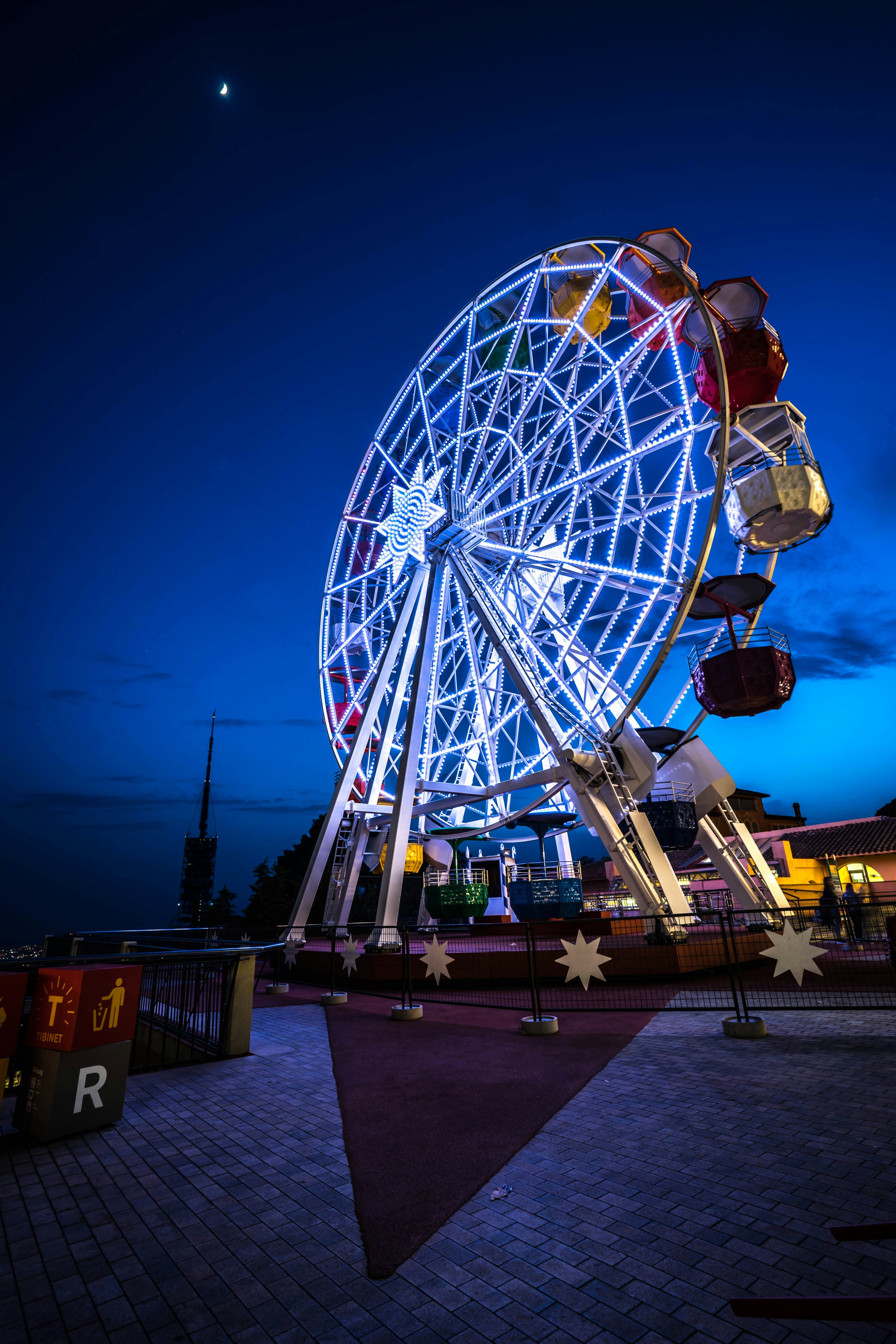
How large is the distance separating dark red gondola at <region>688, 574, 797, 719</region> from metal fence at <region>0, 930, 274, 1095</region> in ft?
30.5

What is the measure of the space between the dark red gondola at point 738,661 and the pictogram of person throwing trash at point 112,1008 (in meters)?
10.8

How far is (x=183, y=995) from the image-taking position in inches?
308

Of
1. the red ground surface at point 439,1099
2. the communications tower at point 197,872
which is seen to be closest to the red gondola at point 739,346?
the red ground surface at point 439,1099

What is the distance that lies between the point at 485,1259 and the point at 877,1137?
2.82 meters

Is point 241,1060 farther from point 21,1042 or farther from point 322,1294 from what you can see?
point 322,1294

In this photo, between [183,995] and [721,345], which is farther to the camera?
[721,345]

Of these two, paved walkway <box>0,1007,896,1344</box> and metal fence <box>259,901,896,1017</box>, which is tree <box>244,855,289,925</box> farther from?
paved walkway <box>0,1007,896,1344</box>

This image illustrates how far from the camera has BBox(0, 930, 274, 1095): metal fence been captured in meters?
5.98

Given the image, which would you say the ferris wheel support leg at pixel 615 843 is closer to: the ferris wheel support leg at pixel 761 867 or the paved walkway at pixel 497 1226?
the ferris wheel support leg at pixel 761 867

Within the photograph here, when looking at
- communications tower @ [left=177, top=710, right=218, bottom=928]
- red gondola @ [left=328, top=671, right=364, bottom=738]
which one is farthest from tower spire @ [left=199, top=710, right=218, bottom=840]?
red gondola @ [left=328, top=671, right=364, bottom=738]

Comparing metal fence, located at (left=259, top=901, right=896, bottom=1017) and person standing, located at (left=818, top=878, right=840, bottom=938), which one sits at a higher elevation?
person standing, located at (left=818, top=878, right=840, bottom=938)

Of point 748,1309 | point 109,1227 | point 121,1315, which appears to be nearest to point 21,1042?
point 109,1227

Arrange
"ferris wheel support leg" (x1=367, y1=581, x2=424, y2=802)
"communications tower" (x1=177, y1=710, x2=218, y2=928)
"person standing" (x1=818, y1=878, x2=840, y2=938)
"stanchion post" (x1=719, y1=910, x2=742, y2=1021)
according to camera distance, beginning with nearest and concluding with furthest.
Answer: "stanchion post" (x1=719, y1=910, x2=742, y2=1021) < "person standing" (x1=818, y1=878, x2=840, y2=938) < "ferris wheel support leg" (x1=367, y1=581, x2=424, y2=802) < "communications tower" (x1=177, y1=710, x2=218, y2=928)

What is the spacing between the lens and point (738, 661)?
12.5m
